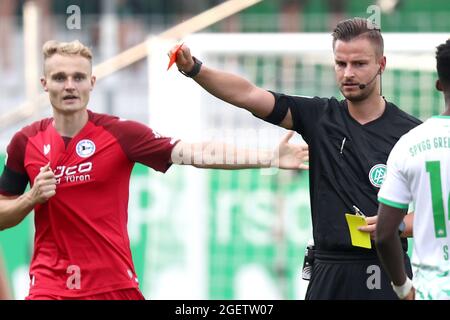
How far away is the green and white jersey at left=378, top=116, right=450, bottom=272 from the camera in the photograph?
4551 millimetres

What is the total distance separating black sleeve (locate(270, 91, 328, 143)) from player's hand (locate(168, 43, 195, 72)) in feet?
1.63

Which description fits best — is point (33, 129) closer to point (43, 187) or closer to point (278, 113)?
point (43, 187)

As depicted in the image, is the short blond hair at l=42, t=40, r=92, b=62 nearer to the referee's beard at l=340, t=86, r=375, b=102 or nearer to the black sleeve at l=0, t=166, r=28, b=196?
the black sleeve at l=0, t=166, r=28, b=196

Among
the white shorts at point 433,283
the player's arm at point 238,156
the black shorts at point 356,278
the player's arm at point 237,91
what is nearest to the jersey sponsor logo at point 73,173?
the player's arm at point 238,156

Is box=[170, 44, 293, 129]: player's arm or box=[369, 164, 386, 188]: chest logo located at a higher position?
box=[170, 44, 293, 129]: player's arm

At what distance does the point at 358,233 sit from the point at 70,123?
1.84 metres

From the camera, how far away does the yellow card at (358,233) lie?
553cm

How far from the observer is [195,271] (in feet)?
Answer: 33.4

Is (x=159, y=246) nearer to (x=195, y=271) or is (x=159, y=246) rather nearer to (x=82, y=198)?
(x=195, y=271)

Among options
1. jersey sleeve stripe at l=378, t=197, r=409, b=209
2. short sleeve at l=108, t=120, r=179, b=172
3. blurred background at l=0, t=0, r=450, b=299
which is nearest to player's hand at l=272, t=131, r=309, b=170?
Answer: short sleeve at l=108, t=120, r=179, b=172

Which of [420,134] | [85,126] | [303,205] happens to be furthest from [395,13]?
[420,134]

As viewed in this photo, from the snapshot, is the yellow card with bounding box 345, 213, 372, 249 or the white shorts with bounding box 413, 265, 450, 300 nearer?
the white shorts with bounding box 413, 265, 450, 300

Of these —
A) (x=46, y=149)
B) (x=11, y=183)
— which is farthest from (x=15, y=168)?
(x=46, y=149)
